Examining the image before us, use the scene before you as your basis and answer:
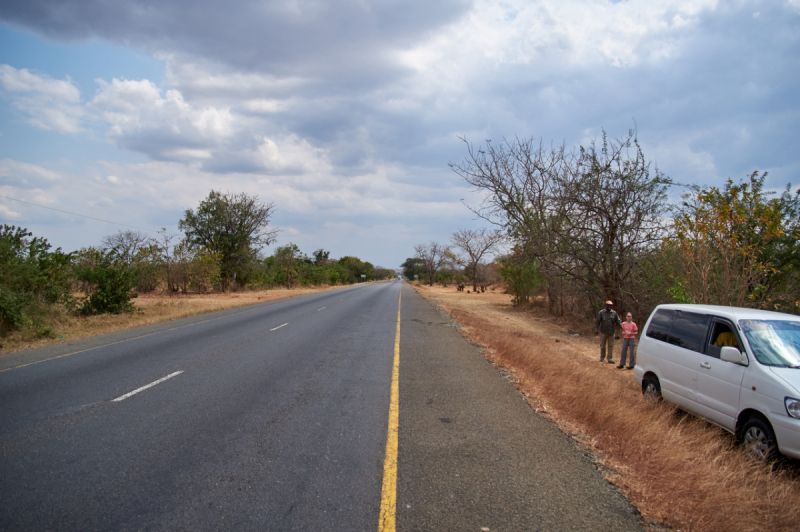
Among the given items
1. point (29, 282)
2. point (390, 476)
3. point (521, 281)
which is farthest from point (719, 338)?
point (521, 281)

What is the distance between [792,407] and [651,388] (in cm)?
295

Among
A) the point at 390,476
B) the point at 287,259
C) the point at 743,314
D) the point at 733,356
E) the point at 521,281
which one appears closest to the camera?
the point at 390,476

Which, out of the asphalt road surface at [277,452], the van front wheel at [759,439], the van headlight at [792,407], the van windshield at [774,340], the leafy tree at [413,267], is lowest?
the asphalt road surface at [277,452]

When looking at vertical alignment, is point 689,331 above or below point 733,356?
above

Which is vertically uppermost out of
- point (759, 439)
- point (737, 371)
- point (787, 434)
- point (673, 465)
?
point (737, 371)

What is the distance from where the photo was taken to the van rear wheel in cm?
693

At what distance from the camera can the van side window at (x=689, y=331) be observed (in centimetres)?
606

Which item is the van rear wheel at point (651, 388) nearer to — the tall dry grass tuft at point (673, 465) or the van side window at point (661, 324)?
the tall dry grass tuft at point (673, 465)

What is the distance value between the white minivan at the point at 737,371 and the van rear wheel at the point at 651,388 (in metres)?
0.02

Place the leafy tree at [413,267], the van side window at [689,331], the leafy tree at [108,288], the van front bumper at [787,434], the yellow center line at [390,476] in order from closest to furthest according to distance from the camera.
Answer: the yellow center line at [390,476]
the van front bumper at [787,434]
the van side window at [689,331]
the leafy tree at [108,288]
the leafy tree at [413,267]

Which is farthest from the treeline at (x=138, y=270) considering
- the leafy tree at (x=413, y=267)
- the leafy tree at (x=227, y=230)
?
the leafy tree at (x=413, y=267)

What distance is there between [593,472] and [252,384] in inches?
203

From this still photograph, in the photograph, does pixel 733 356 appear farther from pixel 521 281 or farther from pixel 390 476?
pixel 521 281

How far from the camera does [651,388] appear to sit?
283 inches
